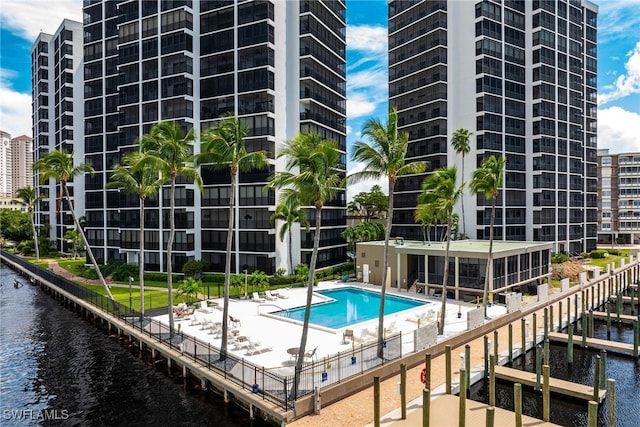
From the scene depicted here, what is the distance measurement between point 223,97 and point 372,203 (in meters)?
34.6

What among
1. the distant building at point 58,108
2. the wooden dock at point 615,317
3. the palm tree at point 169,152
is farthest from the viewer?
the distant building at point 58,108

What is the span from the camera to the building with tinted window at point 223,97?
57.5 meters

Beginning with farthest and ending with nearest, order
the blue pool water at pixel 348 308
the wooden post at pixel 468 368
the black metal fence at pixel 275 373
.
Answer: the blue pool water at pixel 348 308
the wooden post at pixel 468 368
the black metal fence at pixel 275 373

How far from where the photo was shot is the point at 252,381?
21.5 metres

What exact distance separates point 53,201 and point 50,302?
57.1m

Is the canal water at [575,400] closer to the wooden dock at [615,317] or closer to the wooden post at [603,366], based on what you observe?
the wooden post at [603,366]

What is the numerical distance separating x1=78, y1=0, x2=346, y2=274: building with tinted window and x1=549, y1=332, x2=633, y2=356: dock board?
34.5 meters

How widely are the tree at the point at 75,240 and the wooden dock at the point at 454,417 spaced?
76467mm

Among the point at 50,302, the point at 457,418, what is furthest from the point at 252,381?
the point at 50,302

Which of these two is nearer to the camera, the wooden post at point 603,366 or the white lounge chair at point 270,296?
the wooden post at point 603,366

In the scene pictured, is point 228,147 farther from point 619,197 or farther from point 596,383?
point 619,197

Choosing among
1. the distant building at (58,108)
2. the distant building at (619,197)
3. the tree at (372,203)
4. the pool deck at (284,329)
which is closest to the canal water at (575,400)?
the pool deck at (284,329)

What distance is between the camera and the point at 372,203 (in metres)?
80.2

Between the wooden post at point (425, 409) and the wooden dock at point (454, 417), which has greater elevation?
the wooden post at point (425, 409)
